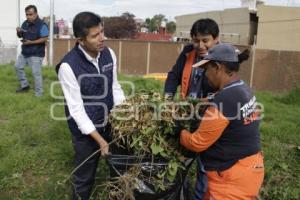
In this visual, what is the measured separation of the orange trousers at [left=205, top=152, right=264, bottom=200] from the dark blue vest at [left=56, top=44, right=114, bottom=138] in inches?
39.7

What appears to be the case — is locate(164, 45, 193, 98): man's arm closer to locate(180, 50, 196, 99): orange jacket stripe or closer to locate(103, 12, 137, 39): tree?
locate(180, 50, 196, 99): orange jacket stripe

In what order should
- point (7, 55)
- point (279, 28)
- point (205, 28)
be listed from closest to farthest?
point (205, 28) → point (7, 55) → point (279, 28)

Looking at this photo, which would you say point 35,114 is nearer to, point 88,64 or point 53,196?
point 53,196

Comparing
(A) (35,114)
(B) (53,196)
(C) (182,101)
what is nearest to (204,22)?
(C) (182,101)

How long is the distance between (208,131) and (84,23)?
117cm

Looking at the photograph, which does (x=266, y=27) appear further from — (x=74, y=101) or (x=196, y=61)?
(x=74, y=101)

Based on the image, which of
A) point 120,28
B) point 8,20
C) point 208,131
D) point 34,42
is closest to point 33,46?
point 34,42

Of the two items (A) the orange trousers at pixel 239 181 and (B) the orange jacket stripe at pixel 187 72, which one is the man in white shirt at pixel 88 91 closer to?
(B) the orange jacket stripe at pixel 187 72

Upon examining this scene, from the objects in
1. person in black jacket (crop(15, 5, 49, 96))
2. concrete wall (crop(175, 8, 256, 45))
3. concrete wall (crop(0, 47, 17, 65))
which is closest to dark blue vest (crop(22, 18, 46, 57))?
person in black jacket (crop(15, 5, 49, 96))

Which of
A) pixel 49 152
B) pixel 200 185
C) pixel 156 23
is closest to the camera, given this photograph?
pixel 200 185

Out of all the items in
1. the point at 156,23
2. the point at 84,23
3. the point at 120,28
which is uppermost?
the point at 156,23

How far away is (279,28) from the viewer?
84.0ft

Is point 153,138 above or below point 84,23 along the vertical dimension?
below

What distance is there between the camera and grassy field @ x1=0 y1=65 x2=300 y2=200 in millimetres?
4473
